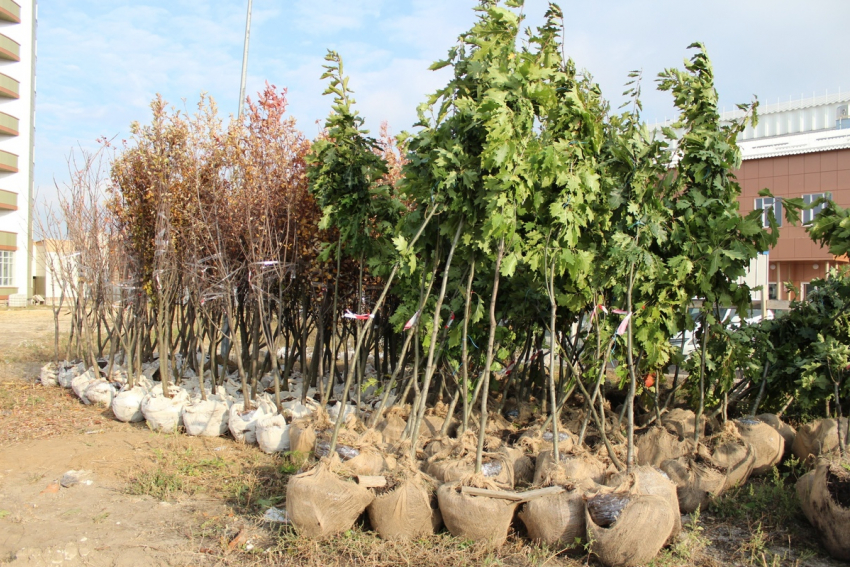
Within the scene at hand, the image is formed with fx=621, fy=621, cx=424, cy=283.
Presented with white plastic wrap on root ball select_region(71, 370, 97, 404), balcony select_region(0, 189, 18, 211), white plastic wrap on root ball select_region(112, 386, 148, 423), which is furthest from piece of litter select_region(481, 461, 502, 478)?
balcony select_region(0, 189, 18, 211)

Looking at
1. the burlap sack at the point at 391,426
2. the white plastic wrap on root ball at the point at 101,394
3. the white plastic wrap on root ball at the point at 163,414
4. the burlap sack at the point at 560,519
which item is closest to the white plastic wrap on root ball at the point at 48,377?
the white plastic wrap on root ball at the point at 101,394

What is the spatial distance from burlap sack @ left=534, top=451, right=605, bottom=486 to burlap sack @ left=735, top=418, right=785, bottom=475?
→ 1464 mm

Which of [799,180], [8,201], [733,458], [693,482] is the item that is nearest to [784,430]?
[733,458]

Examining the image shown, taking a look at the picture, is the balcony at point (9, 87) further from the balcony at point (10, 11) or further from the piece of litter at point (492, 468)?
the piece of litter at point (492, 468)

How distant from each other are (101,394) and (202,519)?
4.35 m

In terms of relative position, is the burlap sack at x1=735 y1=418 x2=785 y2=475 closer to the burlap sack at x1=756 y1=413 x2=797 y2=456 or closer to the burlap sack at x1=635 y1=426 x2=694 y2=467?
the burlap sack at x1=756 y1=413 x2=797 y2=456

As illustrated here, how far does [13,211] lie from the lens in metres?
30.8

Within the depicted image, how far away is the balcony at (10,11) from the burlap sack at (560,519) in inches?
1415

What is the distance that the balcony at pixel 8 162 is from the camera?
98.4 ft

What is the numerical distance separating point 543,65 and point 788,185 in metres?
22.3

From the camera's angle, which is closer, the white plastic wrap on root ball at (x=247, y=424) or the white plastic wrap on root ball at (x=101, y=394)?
the white plastic wrap on root ball at (x=247, y=424)

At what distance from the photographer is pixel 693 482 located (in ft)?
14.4

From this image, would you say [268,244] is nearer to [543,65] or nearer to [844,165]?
[543,65]

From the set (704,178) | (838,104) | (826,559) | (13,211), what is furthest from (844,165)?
(13,211)
